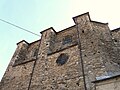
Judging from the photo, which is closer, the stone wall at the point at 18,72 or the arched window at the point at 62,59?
the arched window at the point at 62,59

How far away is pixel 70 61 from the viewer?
1055 cm

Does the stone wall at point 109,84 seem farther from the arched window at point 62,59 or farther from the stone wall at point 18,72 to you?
the stone wall at point 18,72

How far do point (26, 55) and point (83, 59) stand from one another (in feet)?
20.7

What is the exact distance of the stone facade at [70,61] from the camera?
30.6ft

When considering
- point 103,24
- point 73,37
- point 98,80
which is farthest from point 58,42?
point 98,80

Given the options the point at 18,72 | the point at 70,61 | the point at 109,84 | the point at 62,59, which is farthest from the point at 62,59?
the point at 109,84

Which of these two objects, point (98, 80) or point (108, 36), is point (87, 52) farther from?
point (98, 80)

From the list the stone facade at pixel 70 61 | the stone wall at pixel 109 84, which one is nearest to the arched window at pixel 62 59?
the stone facade at pixel 70 61

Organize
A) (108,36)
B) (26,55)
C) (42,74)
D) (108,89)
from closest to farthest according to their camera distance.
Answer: (108,89), (42,74), (108,36), (26,55)

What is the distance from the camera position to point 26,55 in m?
14.6

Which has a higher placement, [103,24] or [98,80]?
[103,24]

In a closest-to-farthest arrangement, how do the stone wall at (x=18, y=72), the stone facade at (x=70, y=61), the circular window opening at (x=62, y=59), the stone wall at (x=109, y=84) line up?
the stone wall at (x=109, y=84) → the stone facade at (x=70, y=61) → the circular window opening at (x=62, y=59) → the stone wall at (x=18, y=72)

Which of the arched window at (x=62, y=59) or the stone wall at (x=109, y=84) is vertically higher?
the arched window at (x=62, y=59)

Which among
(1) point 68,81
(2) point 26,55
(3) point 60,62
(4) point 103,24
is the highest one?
(4) point 103,24
